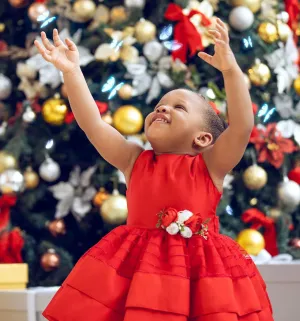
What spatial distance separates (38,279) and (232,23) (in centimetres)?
96

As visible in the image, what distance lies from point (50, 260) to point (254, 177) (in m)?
0.64

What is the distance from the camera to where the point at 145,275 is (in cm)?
118

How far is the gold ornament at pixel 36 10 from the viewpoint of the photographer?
216 cm

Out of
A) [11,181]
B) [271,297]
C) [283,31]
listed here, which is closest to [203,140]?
[271,297]

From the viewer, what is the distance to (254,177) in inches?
84.0

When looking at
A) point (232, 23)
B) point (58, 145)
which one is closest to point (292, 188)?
point (232, 23)

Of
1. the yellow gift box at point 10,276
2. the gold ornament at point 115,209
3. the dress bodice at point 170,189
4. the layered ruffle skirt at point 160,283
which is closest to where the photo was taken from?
the layered ruffle skirt at point 160,283

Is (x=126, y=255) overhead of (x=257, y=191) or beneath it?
overhead

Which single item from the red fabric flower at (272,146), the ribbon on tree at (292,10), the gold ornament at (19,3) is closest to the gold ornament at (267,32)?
the ribbon on tree at (292,10)

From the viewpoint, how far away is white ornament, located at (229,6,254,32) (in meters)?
2.16

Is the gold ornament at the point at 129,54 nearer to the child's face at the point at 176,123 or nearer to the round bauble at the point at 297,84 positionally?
the round bauble at the point at 297,84

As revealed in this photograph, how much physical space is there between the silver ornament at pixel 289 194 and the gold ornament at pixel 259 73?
312 mm

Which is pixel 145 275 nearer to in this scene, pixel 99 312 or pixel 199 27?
pixel 99 312

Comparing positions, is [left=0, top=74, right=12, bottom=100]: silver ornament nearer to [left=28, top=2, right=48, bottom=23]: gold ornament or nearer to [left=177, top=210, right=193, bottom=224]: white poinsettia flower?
[left=28, top=2, right=48, bottom=23]: gold ornament
